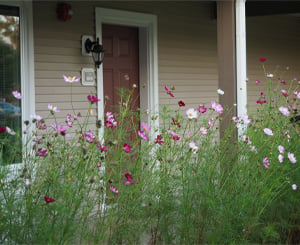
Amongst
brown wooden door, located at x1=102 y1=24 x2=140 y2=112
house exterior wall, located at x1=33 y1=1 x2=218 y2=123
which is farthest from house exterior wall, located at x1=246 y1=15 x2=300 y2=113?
brown wooden door, located at x1=102 y1=24 x2=140 y2=112

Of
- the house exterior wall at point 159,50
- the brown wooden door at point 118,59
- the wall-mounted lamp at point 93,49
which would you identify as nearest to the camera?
the house exterior wall at point 159,50

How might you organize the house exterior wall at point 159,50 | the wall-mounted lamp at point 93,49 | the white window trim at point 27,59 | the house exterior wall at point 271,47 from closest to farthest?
the white window trim at point 27,59 → the house exterior wall at point 159,50 → the wall-mounted lamp at point 93,49 → the house exterior wall at point 271,47

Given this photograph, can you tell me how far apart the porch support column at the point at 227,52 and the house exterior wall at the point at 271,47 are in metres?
3.08

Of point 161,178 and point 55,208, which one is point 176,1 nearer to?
point 161,178

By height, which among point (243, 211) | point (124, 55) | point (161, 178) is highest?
point (124, 55)

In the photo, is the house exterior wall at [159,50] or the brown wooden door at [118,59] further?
the brown wooden door at [118,59]

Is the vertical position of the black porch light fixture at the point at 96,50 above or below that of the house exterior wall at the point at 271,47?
below

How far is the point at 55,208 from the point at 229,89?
317 cm

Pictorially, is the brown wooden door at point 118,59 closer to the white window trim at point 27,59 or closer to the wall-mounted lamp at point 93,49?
the wall-mounted lamp at point 93,49

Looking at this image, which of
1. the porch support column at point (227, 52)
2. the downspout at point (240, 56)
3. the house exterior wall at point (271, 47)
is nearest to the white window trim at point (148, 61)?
the porch support column at point (227, 52)

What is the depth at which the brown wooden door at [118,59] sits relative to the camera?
6453 mm

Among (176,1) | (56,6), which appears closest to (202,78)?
(176,1)

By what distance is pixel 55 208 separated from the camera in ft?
8.36

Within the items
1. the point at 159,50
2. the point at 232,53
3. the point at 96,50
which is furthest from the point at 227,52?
the point at 159,50
